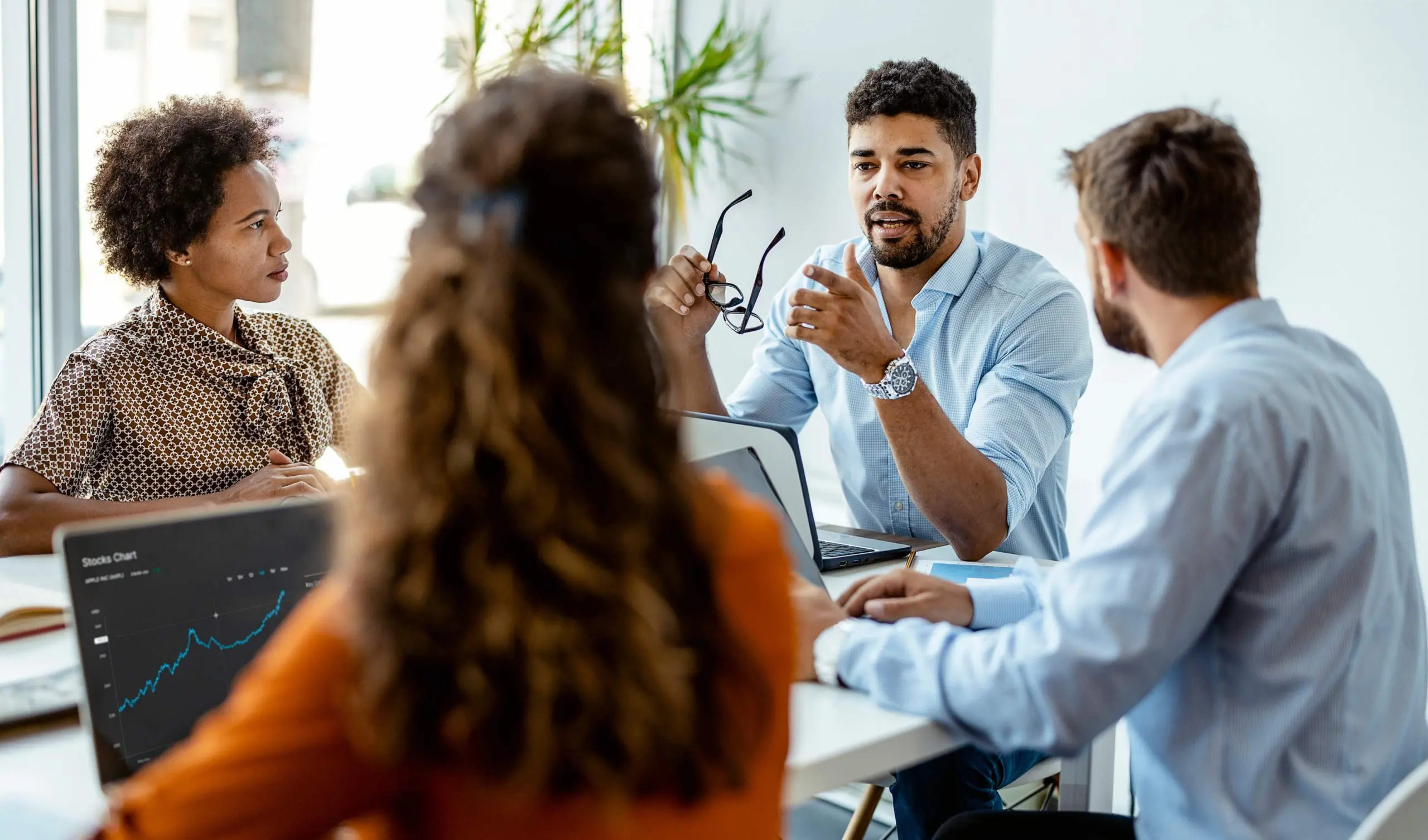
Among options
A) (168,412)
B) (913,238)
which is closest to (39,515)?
(168,412)

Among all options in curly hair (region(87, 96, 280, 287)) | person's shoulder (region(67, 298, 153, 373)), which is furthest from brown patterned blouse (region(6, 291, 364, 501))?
curly hair (region(87, 96, 280, 287))

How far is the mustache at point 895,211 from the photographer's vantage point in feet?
7.58

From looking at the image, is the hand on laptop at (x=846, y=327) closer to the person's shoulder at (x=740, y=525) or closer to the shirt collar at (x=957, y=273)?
the shirt collar at (x=957, y=273)

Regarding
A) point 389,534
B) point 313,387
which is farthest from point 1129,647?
point 313,387

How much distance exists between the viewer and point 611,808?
26.0 inches

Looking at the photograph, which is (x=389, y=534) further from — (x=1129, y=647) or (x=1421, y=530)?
(x=1421, y=530)

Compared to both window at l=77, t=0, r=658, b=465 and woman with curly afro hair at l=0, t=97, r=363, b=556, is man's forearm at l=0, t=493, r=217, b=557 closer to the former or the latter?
woman with curly afro hair at l=0, t=97, r=363, b=556

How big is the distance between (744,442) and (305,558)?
2.40ft

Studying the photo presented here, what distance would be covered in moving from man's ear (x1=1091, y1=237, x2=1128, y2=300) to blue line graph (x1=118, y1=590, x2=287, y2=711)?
86 cm

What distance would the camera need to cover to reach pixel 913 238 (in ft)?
7.61

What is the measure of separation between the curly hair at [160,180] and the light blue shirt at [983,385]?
1.02 metres

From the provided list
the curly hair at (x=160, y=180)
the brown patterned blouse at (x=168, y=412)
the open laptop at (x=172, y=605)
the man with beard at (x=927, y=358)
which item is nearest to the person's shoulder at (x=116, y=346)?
the brown patterned blouse at (x=168, y=412)

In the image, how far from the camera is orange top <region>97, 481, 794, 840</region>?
64 centimetres

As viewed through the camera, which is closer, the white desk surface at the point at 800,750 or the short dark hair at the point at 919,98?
the white desk surface at the point at 800,750
